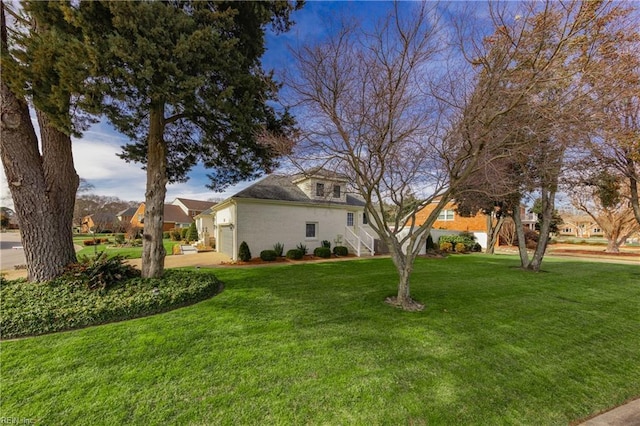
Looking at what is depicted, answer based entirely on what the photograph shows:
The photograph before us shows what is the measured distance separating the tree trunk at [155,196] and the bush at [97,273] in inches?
24.4

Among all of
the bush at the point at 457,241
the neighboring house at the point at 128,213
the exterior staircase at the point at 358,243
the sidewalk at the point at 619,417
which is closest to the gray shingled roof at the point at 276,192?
the exterior staircase at the point at 358,243

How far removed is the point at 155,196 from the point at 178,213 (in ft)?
139

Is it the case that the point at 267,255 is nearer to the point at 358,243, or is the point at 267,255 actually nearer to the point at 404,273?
the point at 358,243

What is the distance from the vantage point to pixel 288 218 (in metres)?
15.9

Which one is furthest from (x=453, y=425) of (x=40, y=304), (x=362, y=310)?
(x=40, y=304)

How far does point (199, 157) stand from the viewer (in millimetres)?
9867

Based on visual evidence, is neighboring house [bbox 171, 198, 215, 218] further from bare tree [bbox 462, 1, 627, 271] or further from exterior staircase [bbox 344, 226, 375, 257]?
bare tree [bbox 462, 1, 627, 271]

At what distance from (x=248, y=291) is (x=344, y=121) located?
17.3 feet

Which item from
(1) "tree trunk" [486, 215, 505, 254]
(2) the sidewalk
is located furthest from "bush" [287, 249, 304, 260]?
(1) "tree trunk" [486, 215, 505, 254]

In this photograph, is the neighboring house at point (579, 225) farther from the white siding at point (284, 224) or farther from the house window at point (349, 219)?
the white siding at point (284, 224)

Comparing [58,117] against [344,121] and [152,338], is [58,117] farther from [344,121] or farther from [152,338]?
[344,121]

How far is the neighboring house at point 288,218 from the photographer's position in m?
14.5

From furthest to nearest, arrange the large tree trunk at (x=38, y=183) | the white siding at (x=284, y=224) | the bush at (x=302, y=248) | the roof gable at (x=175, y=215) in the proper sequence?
1. the roof gable at (x=175, y=215)
2. the bush at (x=302, y=248)
3. the white siding at (x=284, y=224)
4. the large tree trunk at (x=38, y=183)

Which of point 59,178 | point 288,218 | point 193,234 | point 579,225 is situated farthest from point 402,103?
point 579,225
